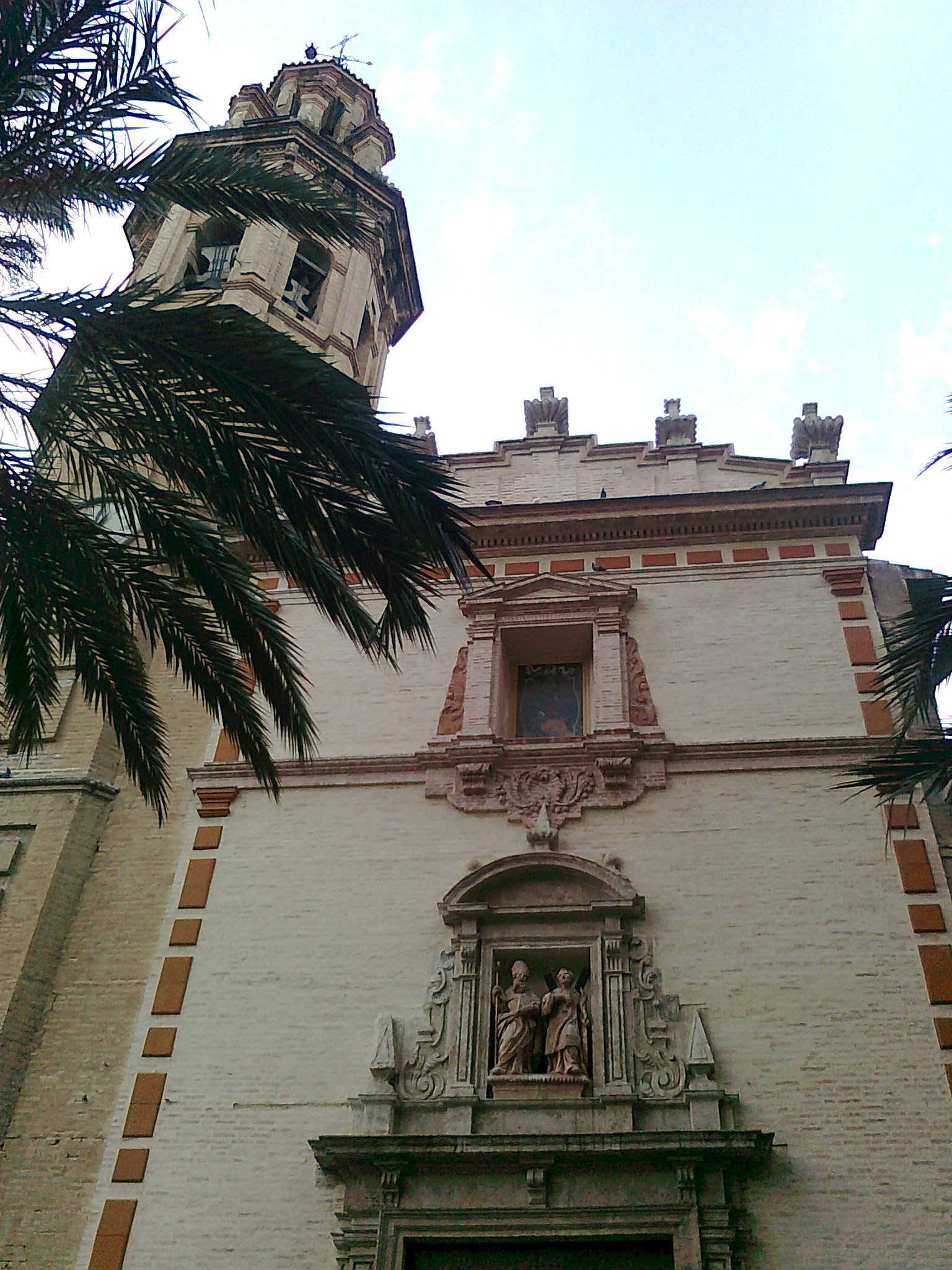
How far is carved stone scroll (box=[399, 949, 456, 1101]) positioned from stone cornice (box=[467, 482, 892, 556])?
231 inches

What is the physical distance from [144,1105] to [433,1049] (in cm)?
272

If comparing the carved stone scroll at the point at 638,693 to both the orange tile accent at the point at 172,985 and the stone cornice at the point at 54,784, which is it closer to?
the orange tile accent at the point at 172,985

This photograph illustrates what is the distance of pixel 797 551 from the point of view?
15047 millimetres

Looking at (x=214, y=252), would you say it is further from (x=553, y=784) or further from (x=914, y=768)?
(x=914, y=768)

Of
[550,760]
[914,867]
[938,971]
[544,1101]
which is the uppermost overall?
[550,760]

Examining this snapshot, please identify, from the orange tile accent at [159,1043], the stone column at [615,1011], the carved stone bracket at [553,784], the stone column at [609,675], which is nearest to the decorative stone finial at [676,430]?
the stone column at [609,675]

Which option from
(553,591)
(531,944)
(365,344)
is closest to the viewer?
(531,944)

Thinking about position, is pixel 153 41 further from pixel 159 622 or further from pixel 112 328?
pixel 159 622

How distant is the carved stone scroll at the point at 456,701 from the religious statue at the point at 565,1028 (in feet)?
11.0

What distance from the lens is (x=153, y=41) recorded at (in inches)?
346

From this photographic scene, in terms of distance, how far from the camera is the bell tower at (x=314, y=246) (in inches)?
827

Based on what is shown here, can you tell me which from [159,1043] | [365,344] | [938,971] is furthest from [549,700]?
[365,344]

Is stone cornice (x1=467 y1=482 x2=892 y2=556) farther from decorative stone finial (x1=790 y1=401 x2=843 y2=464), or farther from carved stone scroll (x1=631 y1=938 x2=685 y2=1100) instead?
carved stone scroll (x1=631 y1=938 x2=685 y2=1100)

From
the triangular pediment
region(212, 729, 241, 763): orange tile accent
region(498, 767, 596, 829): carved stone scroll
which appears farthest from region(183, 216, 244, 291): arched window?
region(498, 767, 596, 829): carved stone scroll
